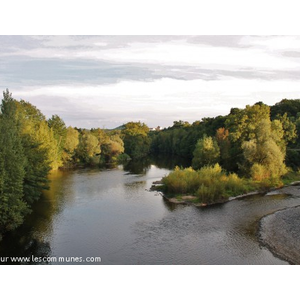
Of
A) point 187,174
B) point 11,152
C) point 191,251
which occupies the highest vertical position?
point 11,152

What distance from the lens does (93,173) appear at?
5534 cm

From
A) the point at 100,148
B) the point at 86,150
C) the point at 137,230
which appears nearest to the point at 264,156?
the point at 137,230

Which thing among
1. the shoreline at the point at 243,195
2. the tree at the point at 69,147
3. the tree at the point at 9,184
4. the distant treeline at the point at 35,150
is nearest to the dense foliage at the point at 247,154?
the shoreline at the point at 243,195

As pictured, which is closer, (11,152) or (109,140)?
(11,152)

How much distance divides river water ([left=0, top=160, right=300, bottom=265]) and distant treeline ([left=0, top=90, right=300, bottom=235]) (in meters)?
2.45

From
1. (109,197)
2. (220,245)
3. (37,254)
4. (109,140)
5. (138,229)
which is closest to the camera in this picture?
(37,254)

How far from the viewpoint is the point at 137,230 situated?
25172 millimetres

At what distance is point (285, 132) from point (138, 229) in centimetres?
3675

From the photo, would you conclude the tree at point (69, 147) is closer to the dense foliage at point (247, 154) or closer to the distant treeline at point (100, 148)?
the distant treeline at point (100, 148)

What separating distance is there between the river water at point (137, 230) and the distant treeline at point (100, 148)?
2447 mm

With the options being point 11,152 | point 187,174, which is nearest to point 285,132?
point 187,174

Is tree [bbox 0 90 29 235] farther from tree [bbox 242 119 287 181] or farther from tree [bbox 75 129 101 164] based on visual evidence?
tree [bbox 75 129 101 164]

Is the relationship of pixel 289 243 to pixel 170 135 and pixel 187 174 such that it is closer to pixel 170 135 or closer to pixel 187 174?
pixel 187 174

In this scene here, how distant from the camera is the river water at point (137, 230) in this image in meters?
20.5
